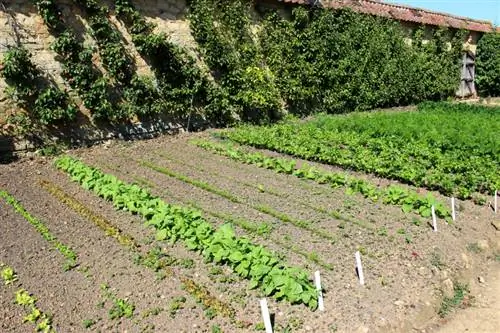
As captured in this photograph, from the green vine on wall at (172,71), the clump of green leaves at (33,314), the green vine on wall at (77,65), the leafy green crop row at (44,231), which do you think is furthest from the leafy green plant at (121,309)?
the green vine on wall at (172,71)

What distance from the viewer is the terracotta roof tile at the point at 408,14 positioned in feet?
52.8

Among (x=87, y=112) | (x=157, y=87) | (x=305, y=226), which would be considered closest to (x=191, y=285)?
(x=305, y=226)

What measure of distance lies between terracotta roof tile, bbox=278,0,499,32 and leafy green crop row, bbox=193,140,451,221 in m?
6.70

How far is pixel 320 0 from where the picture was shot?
15.2 m

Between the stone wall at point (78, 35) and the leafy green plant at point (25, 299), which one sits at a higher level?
the stone wall at point (78, 35)

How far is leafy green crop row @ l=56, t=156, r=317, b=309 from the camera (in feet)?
14.3

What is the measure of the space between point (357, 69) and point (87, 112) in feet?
31.0

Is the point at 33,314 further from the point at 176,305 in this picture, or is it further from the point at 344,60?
the point at 344,60

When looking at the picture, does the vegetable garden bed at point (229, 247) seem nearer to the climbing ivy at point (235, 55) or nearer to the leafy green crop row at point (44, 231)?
the leafy green crop row at point (44, 231)

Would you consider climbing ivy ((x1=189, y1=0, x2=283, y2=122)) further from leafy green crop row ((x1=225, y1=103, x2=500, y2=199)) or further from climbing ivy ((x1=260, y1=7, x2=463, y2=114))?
leafy green crop row ((x1=225, y1=103, x2=500, y2=199))

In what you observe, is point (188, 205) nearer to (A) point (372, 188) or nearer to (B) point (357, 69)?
(A) point (372, 188)

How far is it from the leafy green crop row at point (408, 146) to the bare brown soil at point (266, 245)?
1.87 feet

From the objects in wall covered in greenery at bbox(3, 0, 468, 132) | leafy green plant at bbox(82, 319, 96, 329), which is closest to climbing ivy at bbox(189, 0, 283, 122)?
wall covered in greenery at bbox(3, 0, 468, 132)

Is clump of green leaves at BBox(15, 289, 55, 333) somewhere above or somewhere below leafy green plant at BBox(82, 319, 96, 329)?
above
